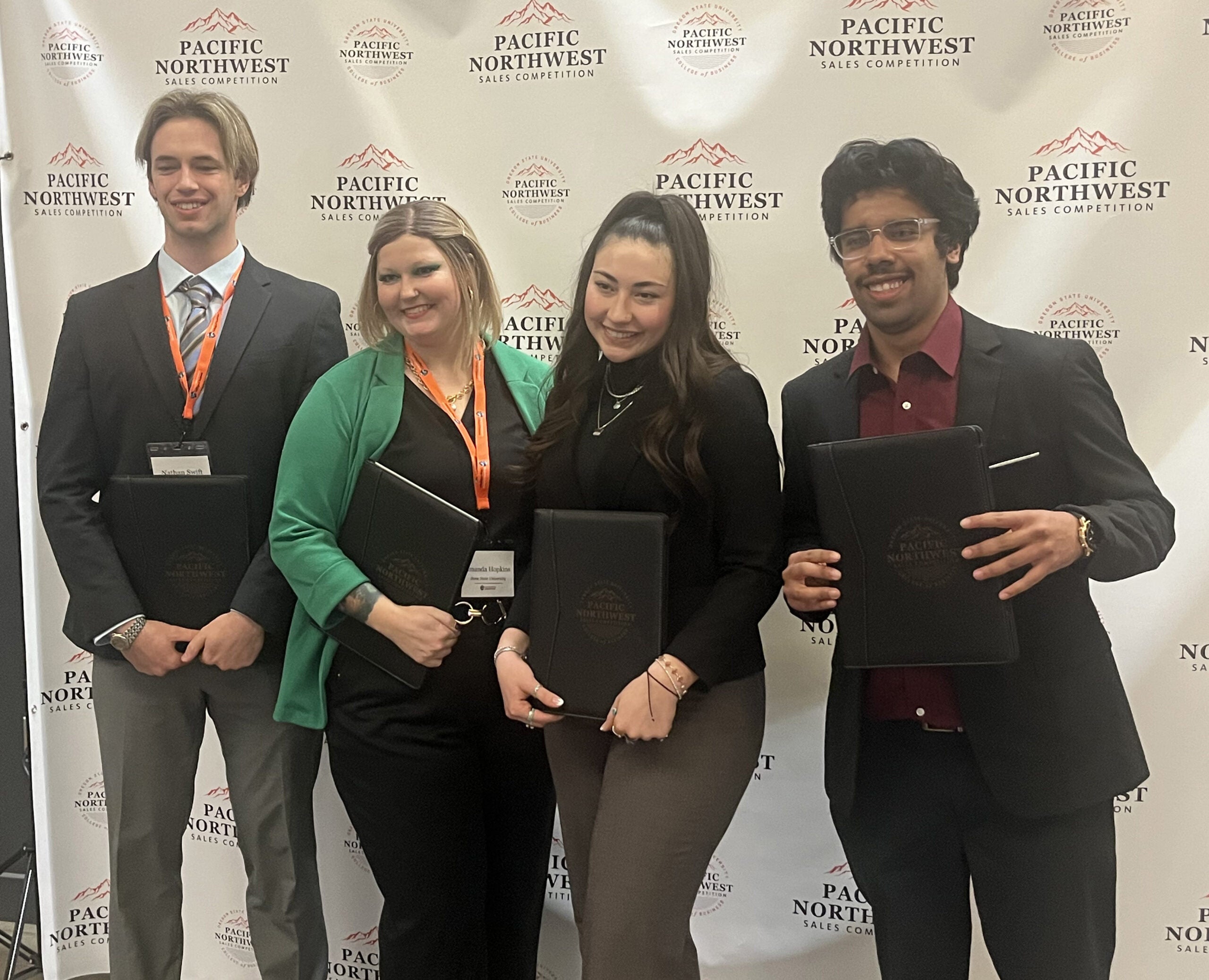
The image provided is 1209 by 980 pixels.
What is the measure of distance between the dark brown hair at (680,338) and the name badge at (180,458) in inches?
37.9

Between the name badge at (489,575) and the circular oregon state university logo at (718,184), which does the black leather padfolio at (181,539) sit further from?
the circular oregon state university logo at (718,184)

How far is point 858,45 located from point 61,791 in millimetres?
2666

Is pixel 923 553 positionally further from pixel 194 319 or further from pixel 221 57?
pixel 221 57

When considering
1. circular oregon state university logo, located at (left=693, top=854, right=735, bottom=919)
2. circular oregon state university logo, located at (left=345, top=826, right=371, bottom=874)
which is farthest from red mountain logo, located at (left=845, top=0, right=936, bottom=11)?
circular oregon state university logo, located at (left=345, top=826, right=371, bottom=874)

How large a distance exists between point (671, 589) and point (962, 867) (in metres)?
0.68

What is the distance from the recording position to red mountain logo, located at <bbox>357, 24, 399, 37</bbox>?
2121 millimetres

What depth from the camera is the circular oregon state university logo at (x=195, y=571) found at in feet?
6.43

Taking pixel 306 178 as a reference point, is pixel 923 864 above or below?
below

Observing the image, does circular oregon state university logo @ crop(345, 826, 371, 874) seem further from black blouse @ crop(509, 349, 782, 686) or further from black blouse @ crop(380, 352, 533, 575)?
black blouse @ crop(509, 349, 782, 686)

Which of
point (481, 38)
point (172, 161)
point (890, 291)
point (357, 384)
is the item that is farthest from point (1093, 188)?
point (172, 161)

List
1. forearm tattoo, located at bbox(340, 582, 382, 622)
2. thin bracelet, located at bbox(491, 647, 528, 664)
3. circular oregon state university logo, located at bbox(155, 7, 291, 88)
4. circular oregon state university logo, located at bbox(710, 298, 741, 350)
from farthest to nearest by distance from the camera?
circular oregon state university logo, located at bbox(155, 7, 291, 88) → circular oregon state university logo, located at bbox(710, 298, 741, 350) → forearm tattoo, located at bbox(340, 582, 382, 622) → thin bracelet, located at bbox(491, 647, 528, 664)

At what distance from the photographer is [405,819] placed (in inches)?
67.0

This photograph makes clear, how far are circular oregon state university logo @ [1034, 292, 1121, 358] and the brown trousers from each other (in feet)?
3.44

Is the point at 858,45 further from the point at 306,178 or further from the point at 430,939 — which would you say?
the point at 430,939
